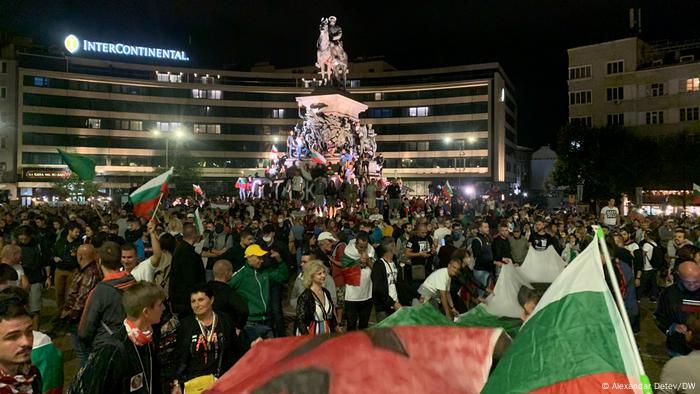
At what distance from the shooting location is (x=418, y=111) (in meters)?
90.1

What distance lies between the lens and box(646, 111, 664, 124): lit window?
59909mm

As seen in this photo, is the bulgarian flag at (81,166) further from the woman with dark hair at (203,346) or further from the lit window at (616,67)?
the lit window at (616,67)

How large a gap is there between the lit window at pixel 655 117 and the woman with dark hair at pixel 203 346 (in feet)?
214

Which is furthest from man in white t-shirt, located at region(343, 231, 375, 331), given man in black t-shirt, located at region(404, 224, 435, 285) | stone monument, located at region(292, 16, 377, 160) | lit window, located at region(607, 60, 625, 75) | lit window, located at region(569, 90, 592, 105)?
lit window, located at region(607, 60, 625, 75)

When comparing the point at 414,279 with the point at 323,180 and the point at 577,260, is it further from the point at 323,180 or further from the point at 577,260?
the point at 323,180

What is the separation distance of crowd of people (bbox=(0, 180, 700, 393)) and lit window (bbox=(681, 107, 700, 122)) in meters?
50.5

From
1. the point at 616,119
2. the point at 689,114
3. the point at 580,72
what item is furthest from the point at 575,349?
the point at 580,72

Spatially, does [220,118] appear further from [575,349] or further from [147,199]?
[575,349]

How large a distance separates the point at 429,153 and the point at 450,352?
8702 cm

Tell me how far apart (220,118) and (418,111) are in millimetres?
31766

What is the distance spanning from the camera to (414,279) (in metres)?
10.8

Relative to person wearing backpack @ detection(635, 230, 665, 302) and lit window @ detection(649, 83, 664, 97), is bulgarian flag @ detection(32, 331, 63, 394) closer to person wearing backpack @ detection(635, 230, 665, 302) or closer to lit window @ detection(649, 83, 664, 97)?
person wearing backpack @ detection(635, 230, 665, 302)

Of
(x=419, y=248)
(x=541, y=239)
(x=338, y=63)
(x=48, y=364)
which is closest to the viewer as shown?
(x=48, y=364)

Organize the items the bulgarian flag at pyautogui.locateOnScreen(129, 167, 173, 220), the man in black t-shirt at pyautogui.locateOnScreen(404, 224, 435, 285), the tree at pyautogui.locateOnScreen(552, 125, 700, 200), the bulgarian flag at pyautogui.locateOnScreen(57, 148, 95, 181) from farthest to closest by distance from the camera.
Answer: the tree at pyautogui.locateOnScreen(552, 125, 700, 200), the bulgarian flag at pyautogui.locateOnScreen(57, 148, 95, 181), the man in black t-shirt at pyautogui.locateOnScreen(404, 224, 435, 285), the bulgarian flag at pyautogui.locateOnScreen(129, 167, 173, 220)
